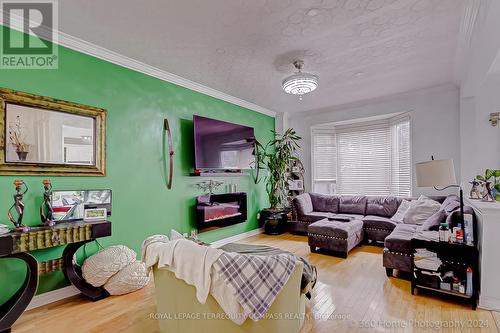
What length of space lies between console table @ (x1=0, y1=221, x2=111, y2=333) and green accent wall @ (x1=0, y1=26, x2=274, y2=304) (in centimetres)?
15

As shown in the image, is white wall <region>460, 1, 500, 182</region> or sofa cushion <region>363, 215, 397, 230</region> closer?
white wall <region>460, 1, 500, 182</region>

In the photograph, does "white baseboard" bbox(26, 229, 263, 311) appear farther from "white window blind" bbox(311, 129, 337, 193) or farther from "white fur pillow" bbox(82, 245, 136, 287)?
"white window blind" bbox(311, 129, 337, 193)

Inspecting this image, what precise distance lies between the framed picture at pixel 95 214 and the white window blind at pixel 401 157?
17.6ft

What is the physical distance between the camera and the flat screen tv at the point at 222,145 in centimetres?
405

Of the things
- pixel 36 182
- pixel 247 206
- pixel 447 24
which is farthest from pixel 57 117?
pixel 447 24

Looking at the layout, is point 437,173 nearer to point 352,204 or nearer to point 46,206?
point 352,204

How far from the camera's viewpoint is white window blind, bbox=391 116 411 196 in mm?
5035

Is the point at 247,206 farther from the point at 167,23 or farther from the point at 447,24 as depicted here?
the point at 447,24

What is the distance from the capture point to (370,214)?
5000 millimetres

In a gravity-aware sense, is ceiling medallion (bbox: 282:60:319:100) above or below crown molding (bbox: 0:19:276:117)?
below

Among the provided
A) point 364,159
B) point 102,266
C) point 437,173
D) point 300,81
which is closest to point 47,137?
point 102,266

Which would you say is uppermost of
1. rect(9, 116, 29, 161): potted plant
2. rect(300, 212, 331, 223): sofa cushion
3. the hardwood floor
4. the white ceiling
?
the white ceiling

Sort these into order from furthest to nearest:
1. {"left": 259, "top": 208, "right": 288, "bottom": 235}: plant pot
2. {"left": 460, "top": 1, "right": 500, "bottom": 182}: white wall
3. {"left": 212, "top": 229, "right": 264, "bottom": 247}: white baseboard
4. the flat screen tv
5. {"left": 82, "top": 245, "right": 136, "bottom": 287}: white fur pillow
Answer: {"left": 259, "top": 208, "right": 288, "bottom": 235}: plant pot < {"left": 212, "top": 229, "right": 264, "bottom": 247}: white baseboard < the flat screen tv < {"left": 460, "top": 1, "right": 500, "bottom": 182}: white wall < {"left": 82, "top": 245, "right": 136, "bottom": 287}: white fur pillow

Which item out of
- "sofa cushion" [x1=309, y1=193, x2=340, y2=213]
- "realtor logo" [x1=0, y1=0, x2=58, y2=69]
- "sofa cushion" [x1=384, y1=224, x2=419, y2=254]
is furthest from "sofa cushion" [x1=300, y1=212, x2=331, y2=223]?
"realtor logo" [x1=0, y1=0, x2=58, y2=69]
